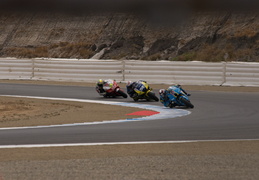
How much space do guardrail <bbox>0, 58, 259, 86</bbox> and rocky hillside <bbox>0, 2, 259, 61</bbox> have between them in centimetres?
1918

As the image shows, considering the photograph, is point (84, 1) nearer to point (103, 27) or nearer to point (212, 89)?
point (103, 27)

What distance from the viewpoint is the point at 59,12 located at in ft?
216

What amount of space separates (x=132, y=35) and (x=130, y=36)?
9.3 inches

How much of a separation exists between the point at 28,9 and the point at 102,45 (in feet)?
52.9

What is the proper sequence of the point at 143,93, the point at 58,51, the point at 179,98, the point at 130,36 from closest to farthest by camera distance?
the point at 179,98 < the point at 143,93 < the point at 130,36 < the point at 58,51

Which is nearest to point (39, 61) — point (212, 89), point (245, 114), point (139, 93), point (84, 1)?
point (212, 89)

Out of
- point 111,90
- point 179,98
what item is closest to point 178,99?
point 179,98

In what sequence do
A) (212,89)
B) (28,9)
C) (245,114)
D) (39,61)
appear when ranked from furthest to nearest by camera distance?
(28,9) → (39,61) → (212,89) → (245,114)

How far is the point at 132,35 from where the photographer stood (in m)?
55.4

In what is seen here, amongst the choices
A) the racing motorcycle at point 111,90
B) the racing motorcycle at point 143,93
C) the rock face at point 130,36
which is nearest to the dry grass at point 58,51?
the rock face at point 130,36

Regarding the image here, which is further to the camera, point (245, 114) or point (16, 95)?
point (16, 95)

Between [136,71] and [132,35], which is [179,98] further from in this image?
[132,35]

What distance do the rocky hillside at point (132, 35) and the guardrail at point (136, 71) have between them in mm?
19183

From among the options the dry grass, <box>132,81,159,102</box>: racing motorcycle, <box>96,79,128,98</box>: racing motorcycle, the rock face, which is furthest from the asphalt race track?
the dry grass
